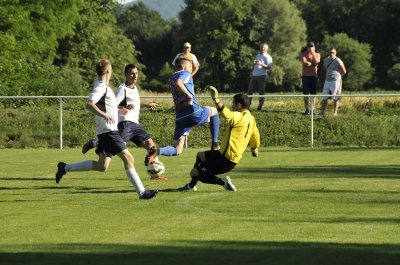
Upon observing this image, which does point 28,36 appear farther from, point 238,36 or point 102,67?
point 238,36

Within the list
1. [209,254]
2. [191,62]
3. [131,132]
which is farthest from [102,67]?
[209,254]

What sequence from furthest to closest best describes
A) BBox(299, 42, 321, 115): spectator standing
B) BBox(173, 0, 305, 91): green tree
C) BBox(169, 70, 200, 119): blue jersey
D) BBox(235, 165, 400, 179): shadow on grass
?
BBox(173, 0, 305, 91): green tree → BBox(299, 42, 321, 115): spectator standing → BBox(235, 165, 400, 179): shadow on grass → BBox(169, 70, 200, 119): blue jersey

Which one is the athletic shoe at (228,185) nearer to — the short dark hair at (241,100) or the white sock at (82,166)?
the short dark hair at (241,100)

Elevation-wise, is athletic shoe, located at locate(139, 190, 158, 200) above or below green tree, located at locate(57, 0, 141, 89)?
below

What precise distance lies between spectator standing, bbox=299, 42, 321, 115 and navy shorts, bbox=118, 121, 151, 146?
1302 cm

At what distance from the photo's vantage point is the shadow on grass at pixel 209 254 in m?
9.38

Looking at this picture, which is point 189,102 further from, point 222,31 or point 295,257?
point 222,31

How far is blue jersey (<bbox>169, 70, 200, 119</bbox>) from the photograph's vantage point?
1728 cm

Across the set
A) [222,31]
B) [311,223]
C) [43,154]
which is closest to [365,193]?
[311,223]

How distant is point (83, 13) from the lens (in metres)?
71.9

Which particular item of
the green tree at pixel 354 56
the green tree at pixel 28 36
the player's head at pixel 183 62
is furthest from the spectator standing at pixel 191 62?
the green tree at pixel 354 56

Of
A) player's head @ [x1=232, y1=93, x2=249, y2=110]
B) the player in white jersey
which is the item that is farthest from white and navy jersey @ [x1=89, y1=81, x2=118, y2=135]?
player's head @ [x1=232, y1=93, x2=249, y2=110]

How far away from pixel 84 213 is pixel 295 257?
408 centimetres

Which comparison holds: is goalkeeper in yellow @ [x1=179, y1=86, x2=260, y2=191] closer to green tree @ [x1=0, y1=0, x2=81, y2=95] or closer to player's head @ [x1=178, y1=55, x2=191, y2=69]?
player's head @ [x1=178, y1=55, x2=191, y2=69]
